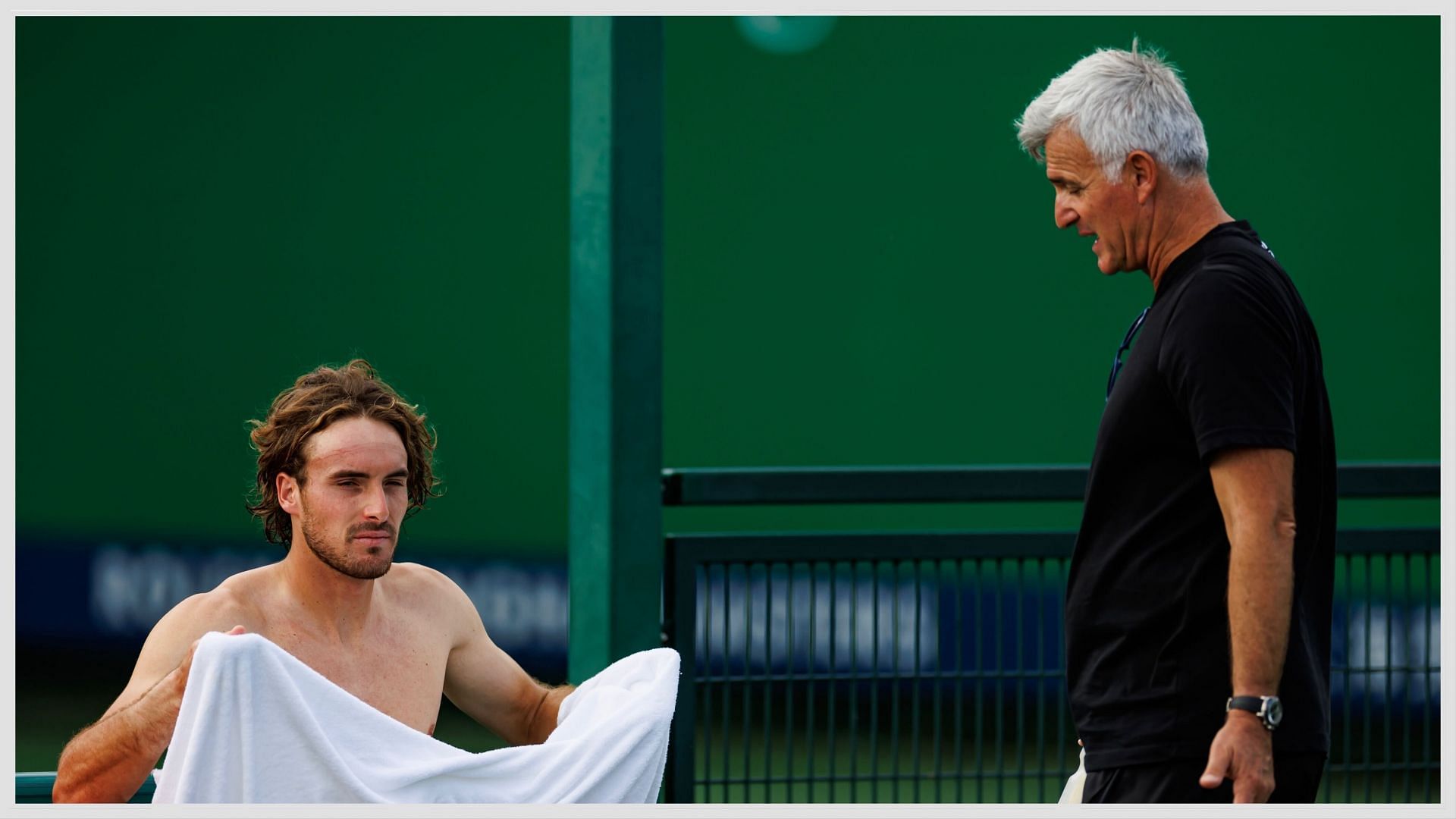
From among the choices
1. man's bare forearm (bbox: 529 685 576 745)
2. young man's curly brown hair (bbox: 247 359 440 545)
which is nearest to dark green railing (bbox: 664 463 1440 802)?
man's bare forearm (bbox: 529 685 576 745)

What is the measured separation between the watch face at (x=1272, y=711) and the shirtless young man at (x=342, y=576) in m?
1.03

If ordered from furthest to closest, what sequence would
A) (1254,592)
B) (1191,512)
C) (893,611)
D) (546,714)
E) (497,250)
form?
(497,250), (893,611), (546,714), (1191,512), (1254,592)

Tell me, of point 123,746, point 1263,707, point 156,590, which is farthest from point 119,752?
point 156,590

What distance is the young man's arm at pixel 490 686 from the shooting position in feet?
8.21

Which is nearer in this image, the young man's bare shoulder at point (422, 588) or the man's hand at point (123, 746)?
the man's hand at point (123, 746)

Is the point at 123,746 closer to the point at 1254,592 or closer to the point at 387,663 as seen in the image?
the point at 387,663

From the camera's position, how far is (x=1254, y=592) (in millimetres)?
1877

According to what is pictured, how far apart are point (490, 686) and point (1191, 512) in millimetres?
1067

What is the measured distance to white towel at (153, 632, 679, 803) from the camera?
6.32ft

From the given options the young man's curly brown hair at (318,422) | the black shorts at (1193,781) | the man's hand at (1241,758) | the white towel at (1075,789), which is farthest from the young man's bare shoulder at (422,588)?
the man's hand at (1241,758)

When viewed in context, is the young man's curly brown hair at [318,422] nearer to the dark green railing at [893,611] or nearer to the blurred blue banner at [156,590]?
the dark green railing at [893,611]

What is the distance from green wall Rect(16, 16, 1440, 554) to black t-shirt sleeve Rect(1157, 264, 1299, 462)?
3.18m

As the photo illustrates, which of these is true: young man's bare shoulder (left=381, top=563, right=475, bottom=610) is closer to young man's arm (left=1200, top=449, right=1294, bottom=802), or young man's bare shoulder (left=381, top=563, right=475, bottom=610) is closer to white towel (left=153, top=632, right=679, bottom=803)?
white towel (left=153, top=632, right=679, bottom=803)

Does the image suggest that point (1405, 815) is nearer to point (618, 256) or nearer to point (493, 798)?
point (493, 798)
